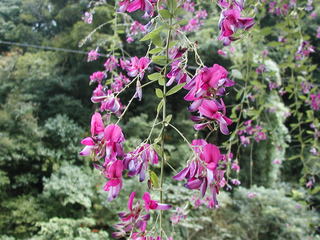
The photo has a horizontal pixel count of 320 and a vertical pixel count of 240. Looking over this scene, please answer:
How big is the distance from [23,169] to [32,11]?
2.59 m

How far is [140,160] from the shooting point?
38cm

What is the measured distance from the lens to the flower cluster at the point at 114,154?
364 mm

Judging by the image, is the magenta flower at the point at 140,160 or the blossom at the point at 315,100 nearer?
the magenta flower at the point at 140,160

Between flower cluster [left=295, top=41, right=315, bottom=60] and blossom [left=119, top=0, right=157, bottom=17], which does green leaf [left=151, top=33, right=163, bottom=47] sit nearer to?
blossom [left=119, top=0, right=157, bottom=17]

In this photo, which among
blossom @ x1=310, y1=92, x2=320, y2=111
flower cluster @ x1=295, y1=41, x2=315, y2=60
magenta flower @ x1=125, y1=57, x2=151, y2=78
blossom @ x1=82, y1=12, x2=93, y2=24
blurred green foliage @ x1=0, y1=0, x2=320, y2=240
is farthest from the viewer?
blurred green foliage @ x1=0, y1=0, x2=320, y2=240

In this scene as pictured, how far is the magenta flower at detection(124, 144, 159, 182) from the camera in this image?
37cm

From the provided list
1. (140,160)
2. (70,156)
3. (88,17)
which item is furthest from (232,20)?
(70,156)

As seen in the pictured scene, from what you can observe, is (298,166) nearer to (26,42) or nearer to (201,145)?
(26,42)

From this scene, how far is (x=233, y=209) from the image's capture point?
12.2 feet

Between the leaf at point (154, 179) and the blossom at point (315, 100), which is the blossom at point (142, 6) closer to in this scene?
the leaf at point (154, 179)

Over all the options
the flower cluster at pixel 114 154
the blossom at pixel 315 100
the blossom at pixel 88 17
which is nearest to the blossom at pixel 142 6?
the flower cluster at pixel 114 154

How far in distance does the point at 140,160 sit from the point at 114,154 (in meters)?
0.03

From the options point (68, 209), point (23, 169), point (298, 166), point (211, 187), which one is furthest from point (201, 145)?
point (298, 166)

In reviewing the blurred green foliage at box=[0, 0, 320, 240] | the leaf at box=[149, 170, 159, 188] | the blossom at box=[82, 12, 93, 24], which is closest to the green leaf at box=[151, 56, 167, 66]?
the leaf at box=[149, 170, 159, 188]
